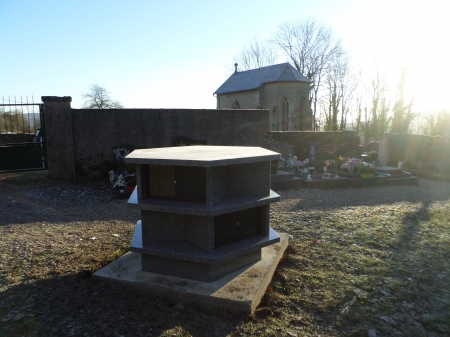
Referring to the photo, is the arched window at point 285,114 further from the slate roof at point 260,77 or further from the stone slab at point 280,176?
the stone slab at point 280,176

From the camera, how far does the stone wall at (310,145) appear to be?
44.9ft

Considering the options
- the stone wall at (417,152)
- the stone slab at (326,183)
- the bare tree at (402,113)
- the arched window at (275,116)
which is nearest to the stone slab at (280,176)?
the stone slab at (326,183)

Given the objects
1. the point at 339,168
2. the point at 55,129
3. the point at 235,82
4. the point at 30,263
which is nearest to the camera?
the point at 30,263

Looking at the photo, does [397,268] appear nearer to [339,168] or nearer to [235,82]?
[339,168]

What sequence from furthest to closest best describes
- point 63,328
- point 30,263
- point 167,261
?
point 30,263 < point 167,261 < point 63,328

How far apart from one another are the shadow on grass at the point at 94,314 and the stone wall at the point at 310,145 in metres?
10.7

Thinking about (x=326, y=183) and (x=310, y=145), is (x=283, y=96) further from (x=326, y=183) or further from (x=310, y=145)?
(x=326, y=183)

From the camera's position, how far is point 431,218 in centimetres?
662

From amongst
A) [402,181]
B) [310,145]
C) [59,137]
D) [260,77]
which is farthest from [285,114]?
[59,137]

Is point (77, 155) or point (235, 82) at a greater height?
point (235, 82)

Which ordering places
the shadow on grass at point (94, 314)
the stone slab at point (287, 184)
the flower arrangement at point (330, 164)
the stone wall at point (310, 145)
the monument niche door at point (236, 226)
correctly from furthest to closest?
the stone wall at point (310, 145), the flower arrangement at point (330, 164), the stone slab at point (287, 184), the monument niche door at point (236, 226), the shadow on grass at point (94, 314)

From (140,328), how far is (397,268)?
3163 millimetres

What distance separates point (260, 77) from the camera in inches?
1146

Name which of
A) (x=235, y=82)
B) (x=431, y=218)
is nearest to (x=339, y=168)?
(x=431, y=218)
